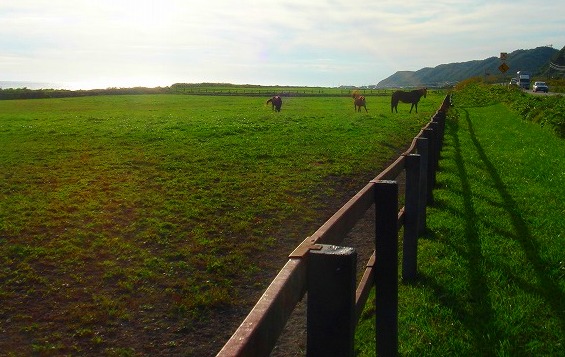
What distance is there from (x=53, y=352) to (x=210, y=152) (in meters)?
11.9

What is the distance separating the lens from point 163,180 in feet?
39.8

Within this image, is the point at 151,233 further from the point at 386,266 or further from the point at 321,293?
the point at 321,293

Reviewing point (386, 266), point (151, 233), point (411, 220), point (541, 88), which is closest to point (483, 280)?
point (411, 220)

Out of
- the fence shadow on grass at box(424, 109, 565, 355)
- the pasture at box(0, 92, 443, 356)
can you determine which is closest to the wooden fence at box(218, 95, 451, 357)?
the fence shadow on grass at box(424, 109, 565, 355)

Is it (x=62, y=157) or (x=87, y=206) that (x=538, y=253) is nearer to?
(x=87, y=206)

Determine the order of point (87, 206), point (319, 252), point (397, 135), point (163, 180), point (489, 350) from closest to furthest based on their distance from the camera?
point (319, 252) → point (489, 350) → point (87, 206) → point (163, 180) → point (397, 135)

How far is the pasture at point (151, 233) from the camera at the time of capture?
5.29 m

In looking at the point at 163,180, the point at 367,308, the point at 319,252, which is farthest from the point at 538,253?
the point at 163,180

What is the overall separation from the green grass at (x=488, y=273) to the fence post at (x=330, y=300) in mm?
2177

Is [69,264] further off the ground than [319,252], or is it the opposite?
[319,252]

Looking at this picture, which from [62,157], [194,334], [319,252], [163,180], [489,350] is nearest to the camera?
[319,252]

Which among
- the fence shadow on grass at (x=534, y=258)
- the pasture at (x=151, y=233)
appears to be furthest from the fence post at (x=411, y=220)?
the pasture at (x=151, y=233)

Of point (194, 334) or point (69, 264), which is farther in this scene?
point (69, 264)

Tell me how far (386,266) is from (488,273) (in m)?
2.33
